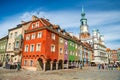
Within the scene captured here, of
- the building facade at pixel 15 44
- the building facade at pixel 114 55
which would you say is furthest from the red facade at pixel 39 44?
the building facade at pixel 114 55

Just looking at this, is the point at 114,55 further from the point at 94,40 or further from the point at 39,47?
the point at 39,47

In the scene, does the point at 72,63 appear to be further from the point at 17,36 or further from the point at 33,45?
the point at 17,36

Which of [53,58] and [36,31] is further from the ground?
[36,31]

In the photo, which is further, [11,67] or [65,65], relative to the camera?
[65,65]

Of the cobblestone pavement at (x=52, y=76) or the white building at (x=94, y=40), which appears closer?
the cobblestone pavement at (x=52, y=76)

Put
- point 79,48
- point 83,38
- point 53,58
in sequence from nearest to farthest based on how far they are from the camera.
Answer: point 53,58
point 79,48
point 83,38

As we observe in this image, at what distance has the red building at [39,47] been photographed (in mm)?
29266

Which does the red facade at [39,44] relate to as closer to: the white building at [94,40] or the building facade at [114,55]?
the white building at [94,40]

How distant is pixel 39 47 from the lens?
30.2 m

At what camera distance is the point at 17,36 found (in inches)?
1407

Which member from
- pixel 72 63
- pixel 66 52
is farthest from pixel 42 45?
pixel 72 63

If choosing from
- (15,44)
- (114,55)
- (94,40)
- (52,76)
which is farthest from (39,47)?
(114,55)

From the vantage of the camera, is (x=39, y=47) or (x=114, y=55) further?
(x=114, y=55)

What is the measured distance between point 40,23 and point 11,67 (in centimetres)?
1399
